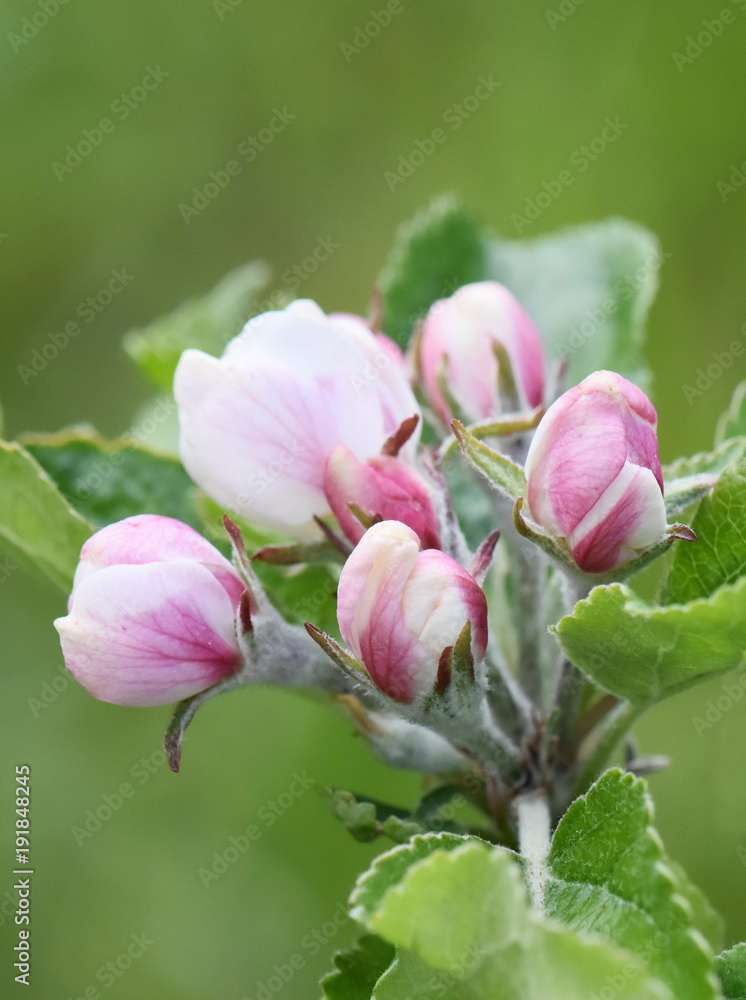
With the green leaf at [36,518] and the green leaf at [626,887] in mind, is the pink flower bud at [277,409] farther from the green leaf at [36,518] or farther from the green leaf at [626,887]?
the green leaf at [626,887]

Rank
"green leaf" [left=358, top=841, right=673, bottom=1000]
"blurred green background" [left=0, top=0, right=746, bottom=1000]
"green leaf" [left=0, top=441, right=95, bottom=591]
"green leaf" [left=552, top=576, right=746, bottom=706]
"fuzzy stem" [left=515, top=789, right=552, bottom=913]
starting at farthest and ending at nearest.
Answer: "blurred green background" [left=0, top=0, right=746, bottom=1000]
"green leaf" [left=0, top=441, right=95, bottom=591]
"fuzzy stem" [left=515, top=789, right=552, bottom=913]
"green leaf" [left=552, top=576, right=746, bottom=706]
"green leaf" [left=358, top=841, right=673, bottom=1000]

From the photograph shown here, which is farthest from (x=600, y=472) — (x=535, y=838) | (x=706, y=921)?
(x=706, y=921)

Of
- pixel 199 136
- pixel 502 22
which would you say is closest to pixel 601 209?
pixel 502 22

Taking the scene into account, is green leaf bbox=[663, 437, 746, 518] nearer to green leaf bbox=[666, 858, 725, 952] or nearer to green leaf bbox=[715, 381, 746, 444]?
green leaf bbox=[715, 381, 746, 444]

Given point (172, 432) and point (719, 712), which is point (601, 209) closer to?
point (719, 712)

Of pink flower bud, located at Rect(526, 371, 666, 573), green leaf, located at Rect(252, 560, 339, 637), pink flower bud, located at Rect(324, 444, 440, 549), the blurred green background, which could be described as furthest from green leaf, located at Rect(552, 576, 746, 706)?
the blurred green background

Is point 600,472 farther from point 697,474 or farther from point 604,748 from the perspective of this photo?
point 604,748
